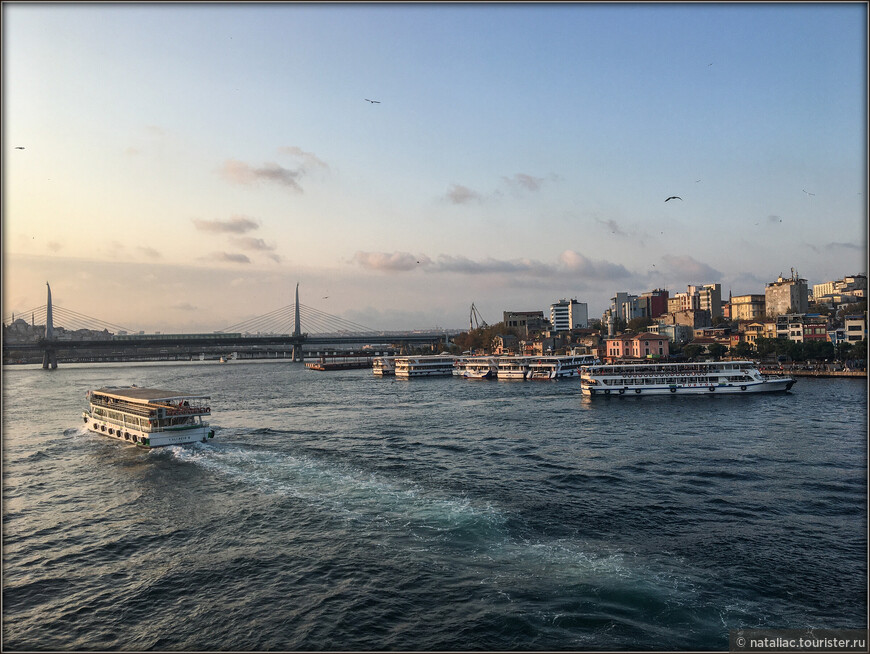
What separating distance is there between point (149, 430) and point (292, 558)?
47.2 ft

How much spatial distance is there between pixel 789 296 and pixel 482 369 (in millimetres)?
54703

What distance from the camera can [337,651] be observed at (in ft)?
28.1

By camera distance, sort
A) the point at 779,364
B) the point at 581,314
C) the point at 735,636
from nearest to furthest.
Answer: the point at 735,636 → the point at 779,364 → the point at 581,314

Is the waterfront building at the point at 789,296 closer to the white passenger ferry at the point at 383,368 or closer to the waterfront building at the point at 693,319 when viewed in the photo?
the waterfront building at the point at 693,319

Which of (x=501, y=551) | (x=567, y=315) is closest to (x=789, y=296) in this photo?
(x=567, y=315)

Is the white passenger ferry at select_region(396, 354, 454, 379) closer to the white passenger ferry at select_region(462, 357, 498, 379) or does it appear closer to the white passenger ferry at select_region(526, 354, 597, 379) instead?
the white passenger ferry at select_region(462, 357, 498, 379)

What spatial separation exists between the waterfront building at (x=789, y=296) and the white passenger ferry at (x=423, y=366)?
53.2 m

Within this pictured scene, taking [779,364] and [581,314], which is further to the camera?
[581,314]

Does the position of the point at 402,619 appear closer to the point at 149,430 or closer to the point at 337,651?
the point at 337,651

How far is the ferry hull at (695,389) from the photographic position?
3712 centimetres

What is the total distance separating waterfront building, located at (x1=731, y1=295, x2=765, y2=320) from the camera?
9231 centimetres

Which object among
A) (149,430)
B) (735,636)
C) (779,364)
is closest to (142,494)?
(149,430)

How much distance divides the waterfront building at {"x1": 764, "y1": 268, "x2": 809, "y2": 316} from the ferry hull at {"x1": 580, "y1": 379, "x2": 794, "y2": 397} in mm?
53466

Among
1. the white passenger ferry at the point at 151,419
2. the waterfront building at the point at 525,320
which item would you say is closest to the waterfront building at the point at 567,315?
the waterfront building at the point at 525,320
